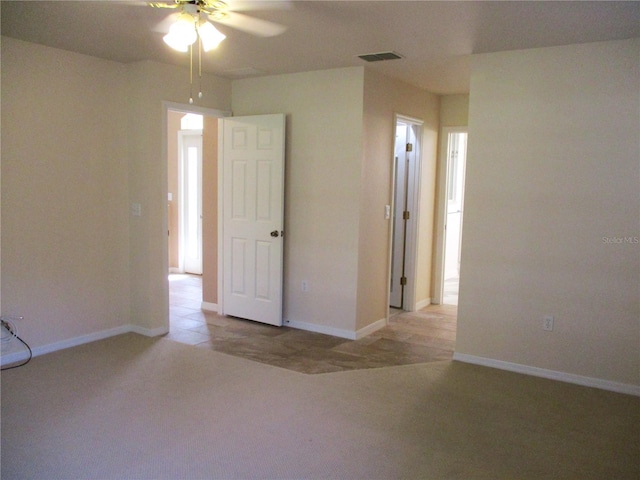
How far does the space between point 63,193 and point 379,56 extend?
2.74 m

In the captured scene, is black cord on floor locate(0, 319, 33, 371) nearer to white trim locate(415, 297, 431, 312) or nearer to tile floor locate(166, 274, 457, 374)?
tile floor locate(166, 274, 457, 374)

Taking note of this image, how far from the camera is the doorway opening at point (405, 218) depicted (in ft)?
18.9

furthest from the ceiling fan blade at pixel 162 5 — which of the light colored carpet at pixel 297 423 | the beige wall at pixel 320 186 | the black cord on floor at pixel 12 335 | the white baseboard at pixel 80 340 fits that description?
the white baseboard at pixel 80 340

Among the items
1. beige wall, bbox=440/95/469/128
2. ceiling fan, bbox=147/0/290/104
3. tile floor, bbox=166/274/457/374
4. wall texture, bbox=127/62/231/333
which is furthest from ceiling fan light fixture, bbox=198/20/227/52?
beige wall, bbox=440/95/469/128

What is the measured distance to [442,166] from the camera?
6047 mm

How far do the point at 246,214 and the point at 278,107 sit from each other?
1.08m

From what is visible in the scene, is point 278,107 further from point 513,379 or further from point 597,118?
point 513,379

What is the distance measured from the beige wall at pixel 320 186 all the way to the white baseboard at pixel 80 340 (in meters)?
1.28

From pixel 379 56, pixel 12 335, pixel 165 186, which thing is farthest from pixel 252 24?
pixel 12 335

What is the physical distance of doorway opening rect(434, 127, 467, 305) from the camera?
6.03m

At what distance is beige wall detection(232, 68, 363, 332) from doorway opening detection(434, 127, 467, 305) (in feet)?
6.10

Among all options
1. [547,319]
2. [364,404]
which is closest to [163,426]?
[364,404]

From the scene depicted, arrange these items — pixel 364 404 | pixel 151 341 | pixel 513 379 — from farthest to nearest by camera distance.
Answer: pixel 151 341, pixel 513 379, pixel 364 404

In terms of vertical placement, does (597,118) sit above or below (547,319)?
above
